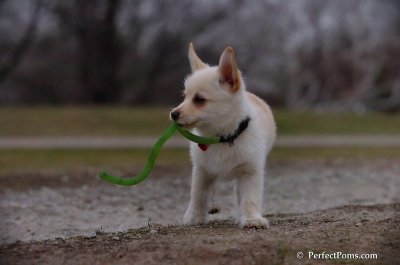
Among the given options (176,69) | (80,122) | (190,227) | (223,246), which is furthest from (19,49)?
(223,246)

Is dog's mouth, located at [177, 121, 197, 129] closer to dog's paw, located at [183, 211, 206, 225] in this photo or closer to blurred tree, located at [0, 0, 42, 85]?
dog's paw, located at [183, 211, 206, 225]

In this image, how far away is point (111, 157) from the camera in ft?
50.1

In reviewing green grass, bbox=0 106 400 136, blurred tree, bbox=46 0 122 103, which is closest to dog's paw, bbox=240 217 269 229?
green grass, bbox=0 106 400 136

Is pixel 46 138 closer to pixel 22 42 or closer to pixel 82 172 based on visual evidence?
pixel 82 172

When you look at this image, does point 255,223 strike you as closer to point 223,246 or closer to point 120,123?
point 223,246

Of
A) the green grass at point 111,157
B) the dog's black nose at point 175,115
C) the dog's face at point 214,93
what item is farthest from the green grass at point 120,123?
the dog's black nose at point 175,115

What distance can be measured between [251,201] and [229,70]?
1158 mm

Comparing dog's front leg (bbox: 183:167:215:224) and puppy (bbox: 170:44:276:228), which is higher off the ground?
puppy (bbox: 170:44:276:228)

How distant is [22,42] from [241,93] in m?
24.9

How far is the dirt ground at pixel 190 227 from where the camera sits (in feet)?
17.0

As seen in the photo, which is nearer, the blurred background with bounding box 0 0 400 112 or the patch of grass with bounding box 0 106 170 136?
the patch of grass with bounding box 0 106 170 136

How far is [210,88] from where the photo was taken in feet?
20.6

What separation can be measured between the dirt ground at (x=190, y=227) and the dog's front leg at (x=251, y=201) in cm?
13

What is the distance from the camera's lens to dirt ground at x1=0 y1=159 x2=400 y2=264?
17.0ft
